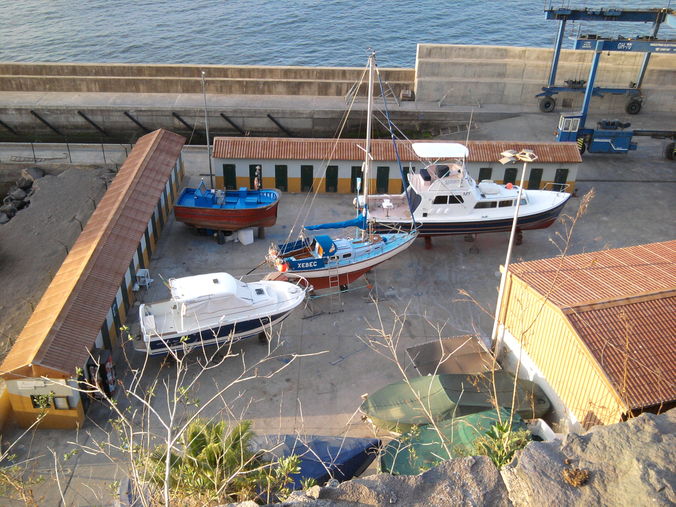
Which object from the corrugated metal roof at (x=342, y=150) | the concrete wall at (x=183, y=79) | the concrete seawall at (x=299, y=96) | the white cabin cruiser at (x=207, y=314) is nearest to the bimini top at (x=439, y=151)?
the corrugated metal roof at (x=342, y=150)

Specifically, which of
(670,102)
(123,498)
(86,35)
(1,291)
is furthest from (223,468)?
(86,35)

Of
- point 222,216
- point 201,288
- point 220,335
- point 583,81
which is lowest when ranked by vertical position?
point 220,335

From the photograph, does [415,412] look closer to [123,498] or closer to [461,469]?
[461,469]

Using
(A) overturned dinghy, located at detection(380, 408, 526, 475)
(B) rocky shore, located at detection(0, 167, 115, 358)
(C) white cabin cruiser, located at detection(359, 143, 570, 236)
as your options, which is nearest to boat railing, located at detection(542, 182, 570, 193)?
(C) white cabin cruiser, located at detection(359, 143, 570, 236)

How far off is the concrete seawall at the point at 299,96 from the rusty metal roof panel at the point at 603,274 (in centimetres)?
1704

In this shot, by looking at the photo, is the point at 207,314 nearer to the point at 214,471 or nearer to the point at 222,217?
the point at 222,217

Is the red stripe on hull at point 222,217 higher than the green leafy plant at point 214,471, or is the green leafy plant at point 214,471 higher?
the green leafy plant at point 214,471

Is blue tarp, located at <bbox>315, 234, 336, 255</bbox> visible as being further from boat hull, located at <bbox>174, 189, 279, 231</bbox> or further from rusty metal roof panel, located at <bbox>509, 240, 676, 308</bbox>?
rusty metal roof panel, located at <bbox>509, 240, 676, 308</bbox>

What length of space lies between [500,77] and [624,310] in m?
22.3

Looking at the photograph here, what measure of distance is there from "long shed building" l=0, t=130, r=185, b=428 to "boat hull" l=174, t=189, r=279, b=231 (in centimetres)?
109

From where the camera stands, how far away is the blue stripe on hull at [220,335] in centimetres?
1744

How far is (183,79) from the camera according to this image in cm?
3456

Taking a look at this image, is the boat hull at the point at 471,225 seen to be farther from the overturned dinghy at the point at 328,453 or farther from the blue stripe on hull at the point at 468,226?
the overturned dinghy at the point at 328,453

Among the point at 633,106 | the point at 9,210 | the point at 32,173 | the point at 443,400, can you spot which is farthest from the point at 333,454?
the point at 633,106
